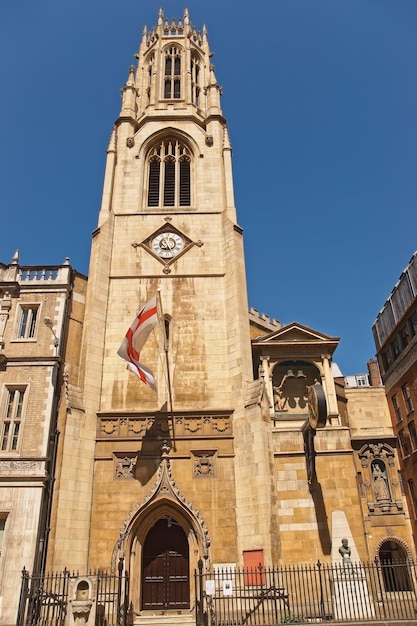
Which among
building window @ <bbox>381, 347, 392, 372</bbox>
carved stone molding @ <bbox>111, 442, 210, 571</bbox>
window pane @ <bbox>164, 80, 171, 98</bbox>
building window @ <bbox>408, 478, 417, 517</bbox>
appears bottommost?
carved stone molding @ <bbox>111, 442, 210, 571</bbox>

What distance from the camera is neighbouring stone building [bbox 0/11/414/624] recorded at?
20922 mm

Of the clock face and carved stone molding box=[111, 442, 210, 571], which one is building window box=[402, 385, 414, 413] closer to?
carved stone molding box=[111, 442, 210, 571]

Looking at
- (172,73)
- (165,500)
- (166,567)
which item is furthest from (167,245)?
Result: (172,73)

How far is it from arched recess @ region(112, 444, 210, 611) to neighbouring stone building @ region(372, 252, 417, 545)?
13.3m

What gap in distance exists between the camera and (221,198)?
3008cm

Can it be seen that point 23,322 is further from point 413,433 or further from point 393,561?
point 393,561

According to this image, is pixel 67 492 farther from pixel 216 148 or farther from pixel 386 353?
pixel 386 353

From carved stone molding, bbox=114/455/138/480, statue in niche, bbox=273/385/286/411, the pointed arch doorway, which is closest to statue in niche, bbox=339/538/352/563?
the pointed arch doorway

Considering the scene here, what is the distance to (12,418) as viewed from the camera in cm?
2283

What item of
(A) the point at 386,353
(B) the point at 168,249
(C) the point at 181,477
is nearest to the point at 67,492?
(C) the point at 181,477

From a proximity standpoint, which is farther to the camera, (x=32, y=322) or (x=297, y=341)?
(x=297, y=341)

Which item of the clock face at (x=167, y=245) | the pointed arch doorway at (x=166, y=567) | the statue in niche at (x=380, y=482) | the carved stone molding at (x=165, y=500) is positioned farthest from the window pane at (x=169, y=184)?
the statue in niche at (x=380, y=482)

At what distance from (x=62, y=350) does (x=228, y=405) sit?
8.18m

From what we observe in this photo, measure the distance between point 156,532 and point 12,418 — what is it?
7.84m
